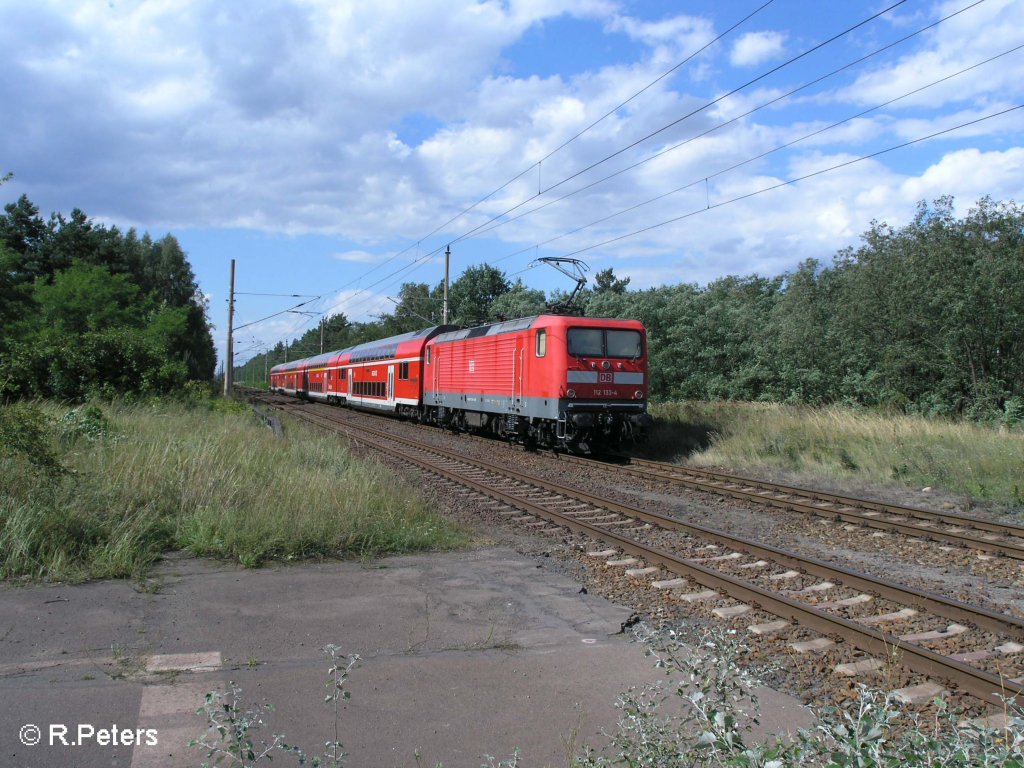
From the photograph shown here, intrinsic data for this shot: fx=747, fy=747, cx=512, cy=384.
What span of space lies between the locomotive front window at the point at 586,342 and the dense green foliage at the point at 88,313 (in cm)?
1017

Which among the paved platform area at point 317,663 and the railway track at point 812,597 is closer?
the paved platform area at point 317,663

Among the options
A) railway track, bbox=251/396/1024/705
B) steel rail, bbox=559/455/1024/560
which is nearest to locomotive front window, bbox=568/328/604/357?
steel rail, bbox=559/455/1024/560

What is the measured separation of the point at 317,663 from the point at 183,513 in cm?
376

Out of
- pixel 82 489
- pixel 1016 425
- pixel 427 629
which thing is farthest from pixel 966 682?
pixel 1016 425

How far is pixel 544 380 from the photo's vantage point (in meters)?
16.3

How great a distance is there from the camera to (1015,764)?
6.04 ft

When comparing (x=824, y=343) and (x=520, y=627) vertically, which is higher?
(x=824, y=343)

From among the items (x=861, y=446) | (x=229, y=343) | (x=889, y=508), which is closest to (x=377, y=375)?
(x=229, y=343)

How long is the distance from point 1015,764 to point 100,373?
21194mm

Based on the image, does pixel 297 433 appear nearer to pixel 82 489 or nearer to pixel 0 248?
pixel 82 489

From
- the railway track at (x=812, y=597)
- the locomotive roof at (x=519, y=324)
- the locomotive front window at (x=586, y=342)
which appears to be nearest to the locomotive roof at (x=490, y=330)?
the locomotive roof at (x=519, y=324)

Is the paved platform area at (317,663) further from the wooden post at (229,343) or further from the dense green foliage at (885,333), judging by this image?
the wooden post at (229,343)

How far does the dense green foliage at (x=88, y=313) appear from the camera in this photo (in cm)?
1848

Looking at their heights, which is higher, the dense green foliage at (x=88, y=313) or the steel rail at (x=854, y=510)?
the dense green foliage at (x=88, y=313)
